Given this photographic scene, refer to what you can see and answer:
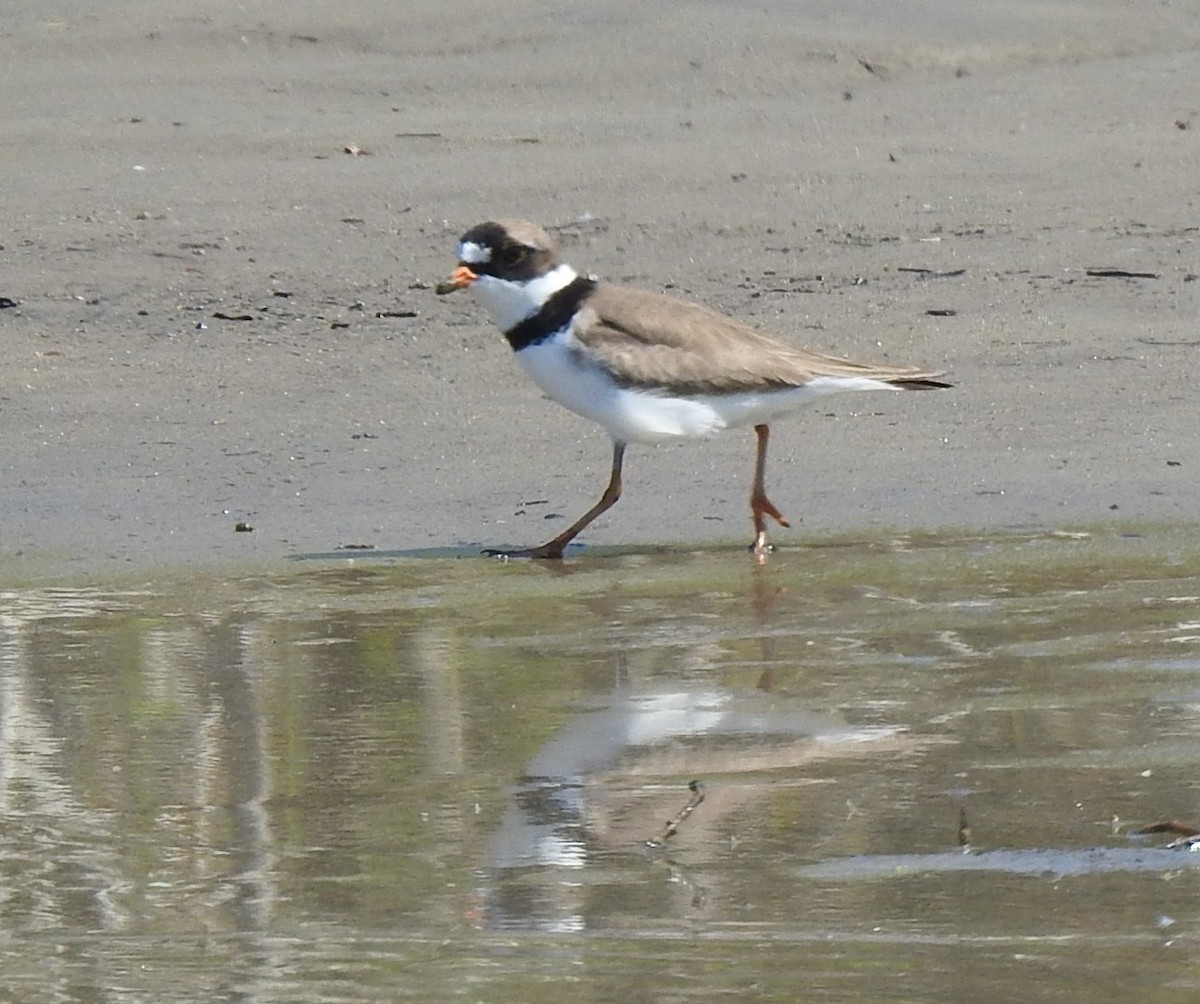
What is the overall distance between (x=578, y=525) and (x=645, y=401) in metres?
0.42

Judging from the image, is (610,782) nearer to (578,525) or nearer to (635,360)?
(578,525)

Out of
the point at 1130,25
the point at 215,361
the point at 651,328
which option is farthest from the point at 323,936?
the point at 1130,25

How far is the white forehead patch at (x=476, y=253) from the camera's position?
24.9ft

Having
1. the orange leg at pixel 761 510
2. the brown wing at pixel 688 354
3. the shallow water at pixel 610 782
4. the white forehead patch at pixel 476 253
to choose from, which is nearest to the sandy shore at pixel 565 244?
the orange leg at pixel 761 510

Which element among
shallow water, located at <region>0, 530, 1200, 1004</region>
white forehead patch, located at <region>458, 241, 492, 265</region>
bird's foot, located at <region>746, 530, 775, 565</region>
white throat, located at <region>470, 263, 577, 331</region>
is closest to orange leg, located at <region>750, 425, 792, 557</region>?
bird's foot, located at <region>746, 530, 775, 565</region>

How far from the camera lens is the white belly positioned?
7.34 meters

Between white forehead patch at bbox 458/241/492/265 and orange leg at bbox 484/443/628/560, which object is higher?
white forehead patch at bbox 458/241/492/265

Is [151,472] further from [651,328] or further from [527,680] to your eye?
[527,680]

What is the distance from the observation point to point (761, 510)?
23.8 ft

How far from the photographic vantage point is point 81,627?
20.5 feet

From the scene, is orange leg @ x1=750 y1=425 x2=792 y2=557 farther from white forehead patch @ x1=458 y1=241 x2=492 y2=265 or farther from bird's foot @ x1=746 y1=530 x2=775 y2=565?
white forehead patch @ x1=458 y1=241 x2=492 y2=265

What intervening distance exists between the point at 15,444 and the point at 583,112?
4.36m

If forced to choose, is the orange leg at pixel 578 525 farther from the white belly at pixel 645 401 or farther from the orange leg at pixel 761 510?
the orange leg at pixel 761 510

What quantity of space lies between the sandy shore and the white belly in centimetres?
29
